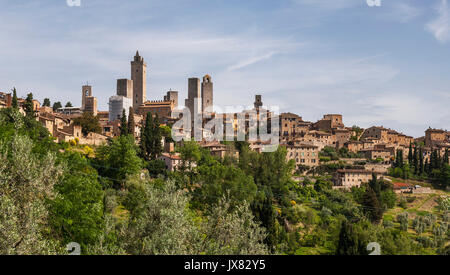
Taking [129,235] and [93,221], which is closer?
[129,235]

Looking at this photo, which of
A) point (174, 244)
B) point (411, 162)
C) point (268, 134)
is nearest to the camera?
point (174, 244)

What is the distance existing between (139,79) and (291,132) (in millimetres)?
36814

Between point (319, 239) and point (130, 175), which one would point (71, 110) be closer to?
point (130, 175)

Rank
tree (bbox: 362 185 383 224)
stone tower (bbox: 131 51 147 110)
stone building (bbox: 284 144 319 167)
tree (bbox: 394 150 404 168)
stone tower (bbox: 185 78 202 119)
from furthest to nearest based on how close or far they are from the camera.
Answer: stone tower (bbox: 185 78 202 119), stone tower (bbox: 131 51 147 110), tree (bbox: 394 150 404 168), stone building (bbox: 284 144 319 167), tree (bbox: 362 185 383 224)

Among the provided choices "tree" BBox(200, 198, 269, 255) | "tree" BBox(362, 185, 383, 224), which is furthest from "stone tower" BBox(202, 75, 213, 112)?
"tree" BBox(200, 198, 269, 255)

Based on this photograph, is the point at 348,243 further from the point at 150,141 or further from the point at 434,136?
the point at 434,136

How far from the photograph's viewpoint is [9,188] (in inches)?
655

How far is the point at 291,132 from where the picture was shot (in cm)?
9150

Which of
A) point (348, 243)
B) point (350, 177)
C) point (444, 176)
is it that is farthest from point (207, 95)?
point (348, 243)

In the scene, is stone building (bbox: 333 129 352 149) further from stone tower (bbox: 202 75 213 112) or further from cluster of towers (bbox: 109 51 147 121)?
Answer: cluster of towers (bbox: 109 51 147 121)

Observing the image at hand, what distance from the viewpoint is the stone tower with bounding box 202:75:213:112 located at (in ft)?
340

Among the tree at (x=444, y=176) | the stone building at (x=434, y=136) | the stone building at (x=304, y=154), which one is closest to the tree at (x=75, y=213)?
the stone building at (x=304, y=154)

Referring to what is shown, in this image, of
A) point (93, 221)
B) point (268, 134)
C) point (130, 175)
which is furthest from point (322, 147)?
point (93, 221)
